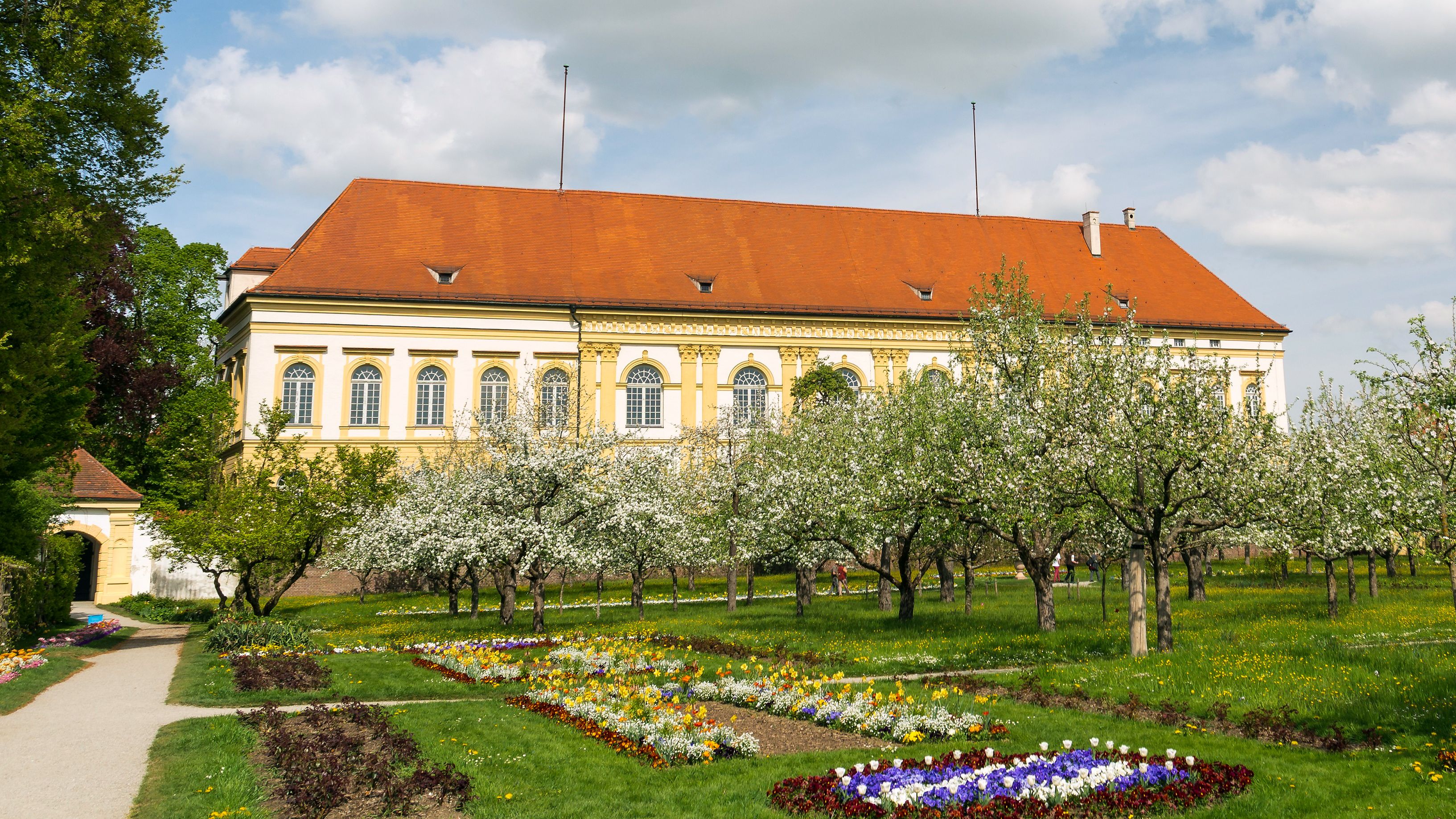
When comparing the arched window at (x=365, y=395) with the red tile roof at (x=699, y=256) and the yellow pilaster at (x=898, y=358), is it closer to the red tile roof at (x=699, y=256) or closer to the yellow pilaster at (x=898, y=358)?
the red tile roof at (x=699, y=256)

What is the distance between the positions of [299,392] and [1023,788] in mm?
45175

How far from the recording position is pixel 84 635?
2733 centimetres

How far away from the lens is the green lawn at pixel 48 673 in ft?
54.3

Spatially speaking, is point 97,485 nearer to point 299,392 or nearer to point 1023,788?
point 299,392

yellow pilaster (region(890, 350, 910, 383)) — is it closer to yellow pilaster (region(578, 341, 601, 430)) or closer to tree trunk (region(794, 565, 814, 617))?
yellow pilaster (region(578, 341, 601, 430))

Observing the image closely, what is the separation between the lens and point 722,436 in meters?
39.7

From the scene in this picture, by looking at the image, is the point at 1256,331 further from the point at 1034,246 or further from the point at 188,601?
the point at 188,601

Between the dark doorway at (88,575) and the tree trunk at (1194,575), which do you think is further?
the dark doorway at (88,575)

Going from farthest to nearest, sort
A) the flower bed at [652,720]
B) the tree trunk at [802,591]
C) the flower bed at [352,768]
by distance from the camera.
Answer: the tree trunk at [802,591] → the flower bed at [652,720] → the flower bed at [352,768]

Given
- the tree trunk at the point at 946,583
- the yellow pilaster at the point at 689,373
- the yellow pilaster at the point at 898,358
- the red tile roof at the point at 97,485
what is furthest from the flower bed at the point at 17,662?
the yellow pilaster at the point at 898,358

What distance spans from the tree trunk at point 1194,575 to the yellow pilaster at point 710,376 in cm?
2609

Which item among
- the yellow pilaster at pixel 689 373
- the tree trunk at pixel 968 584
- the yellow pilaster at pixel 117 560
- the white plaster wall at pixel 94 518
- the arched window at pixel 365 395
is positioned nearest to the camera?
the tree trunk at pixel 968 584

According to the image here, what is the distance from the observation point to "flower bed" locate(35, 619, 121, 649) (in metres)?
25.4

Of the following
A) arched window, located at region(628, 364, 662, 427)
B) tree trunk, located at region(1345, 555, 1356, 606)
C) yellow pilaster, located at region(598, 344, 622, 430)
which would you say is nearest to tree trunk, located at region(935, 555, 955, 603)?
tree trunk, located at region(1345, 555, 1356, 606)
